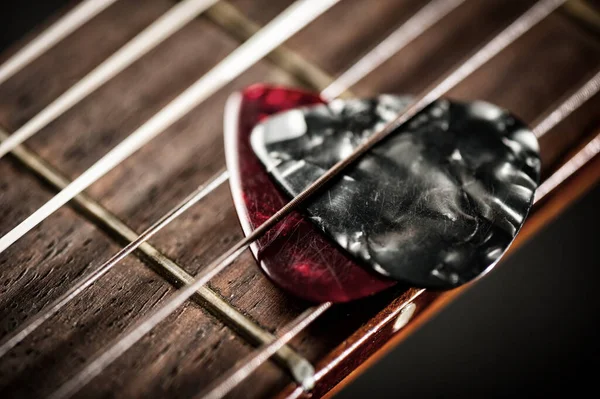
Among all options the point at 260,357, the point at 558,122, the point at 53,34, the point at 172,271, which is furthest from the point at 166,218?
the point at 558,122

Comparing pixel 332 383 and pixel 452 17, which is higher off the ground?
pixel 452 17

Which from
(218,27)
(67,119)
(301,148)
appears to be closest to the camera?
(301,148)

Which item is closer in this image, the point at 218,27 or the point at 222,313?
the point at 222,313

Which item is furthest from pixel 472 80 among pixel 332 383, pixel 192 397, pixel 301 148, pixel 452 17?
pixel 192 397

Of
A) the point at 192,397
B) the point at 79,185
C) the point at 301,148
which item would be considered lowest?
the point at 192,397

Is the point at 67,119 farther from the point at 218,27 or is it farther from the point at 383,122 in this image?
the point at 383,122

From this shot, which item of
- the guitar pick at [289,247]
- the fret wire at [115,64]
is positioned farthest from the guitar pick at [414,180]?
the fret wire at [115,64]

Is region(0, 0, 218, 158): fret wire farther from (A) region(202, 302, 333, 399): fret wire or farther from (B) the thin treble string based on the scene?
(B) the thin treble string
